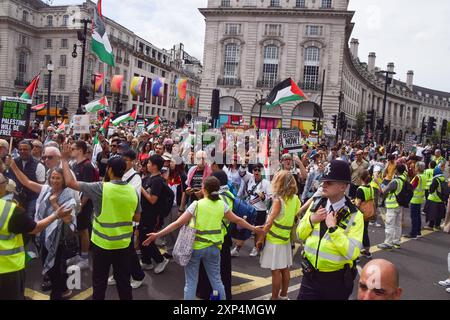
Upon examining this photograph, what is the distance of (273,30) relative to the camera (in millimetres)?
47344

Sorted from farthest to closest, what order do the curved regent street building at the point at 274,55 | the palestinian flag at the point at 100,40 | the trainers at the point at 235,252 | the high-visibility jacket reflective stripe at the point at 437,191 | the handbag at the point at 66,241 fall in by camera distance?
the curved regent street building at the point at 274,55, the palestinian flag at the point at 100,40, the high-visibility jacket reflective stripe at the point at 437,191, the trainers at the point at 235,252, the handbag at the point at 66,241

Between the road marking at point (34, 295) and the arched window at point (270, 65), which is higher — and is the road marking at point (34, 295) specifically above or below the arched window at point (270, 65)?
below

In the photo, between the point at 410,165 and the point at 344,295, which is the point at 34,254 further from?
the point at 410,165

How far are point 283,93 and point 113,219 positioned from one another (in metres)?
13.0

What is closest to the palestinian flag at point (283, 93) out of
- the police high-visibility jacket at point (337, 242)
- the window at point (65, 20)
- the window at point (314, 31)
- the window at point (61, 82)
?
the police high-visibility jacket at point (337, 242)

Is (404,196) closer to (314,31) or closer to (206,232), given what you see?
(206,232)

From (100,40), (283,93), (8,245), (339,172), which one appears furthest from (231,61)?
(8,245)

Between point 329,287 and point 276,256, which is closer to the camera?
point 329,287

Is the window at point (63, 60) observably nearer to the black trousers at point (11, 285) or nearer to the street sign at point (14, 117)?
the street sign at point (14, 117)

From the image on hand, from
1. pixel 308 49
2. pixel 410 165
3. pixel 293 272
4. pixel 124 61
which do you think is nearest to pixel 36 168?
pixel 293 272

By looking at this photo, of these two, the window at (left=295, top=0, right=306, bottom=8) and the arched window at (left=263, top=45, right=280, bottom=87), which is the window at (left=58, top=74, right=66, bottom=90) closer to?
the arched window at (left=263, top=45, right=280, bottom=87)

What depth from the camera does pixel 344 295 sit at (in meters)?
3.40

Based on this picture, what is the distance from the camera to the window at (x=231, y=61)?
48.6 meters
